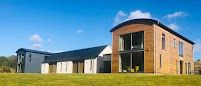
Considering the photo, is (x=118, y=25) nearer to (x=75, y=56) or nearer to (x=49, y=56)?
(x=75, y=56)

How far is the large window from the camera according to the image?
1462 inches

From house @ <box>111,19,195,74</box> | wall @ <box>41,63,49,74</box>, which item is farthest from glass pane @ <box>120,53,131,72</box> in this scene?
wall @ <box>41,63,49,74</box>

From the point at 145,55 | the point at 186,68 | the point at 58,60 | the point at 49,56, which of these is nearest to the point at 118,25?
the point at 145,55

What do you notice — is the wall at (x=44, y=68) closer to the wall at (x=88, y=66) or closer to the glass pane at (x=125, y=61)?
the wall at (x=88, y=66)

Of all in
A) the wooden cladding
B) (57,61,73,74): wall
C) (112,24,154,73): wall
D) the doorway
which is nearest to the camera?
(112,24,154,73): wall

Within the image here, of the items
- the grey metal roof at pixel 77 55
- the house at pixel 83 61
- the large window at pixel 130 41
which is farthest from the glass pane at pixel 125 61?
the grey metal roof at pixel 77 55

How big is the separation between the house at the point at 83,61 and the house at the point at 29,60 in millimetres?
4503

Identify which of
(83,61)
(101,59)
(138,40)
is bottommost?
(83,61)

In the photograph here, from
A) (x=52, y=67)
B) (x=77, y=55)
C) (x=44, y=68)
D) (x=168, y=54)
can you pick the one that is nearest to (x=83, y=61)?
(x=77, y=55)

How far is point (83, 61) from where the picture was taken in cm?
4828

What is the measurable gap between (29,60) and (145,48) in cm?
3315

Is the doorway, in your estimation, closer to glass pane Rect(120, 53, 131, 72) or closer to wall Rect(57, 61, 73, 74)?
wall Rect(57, 61, 73, 74)

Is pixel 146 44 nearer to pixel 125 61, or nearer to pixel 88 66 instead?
pixel 125 61

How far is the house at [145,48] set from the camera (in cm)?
3441
